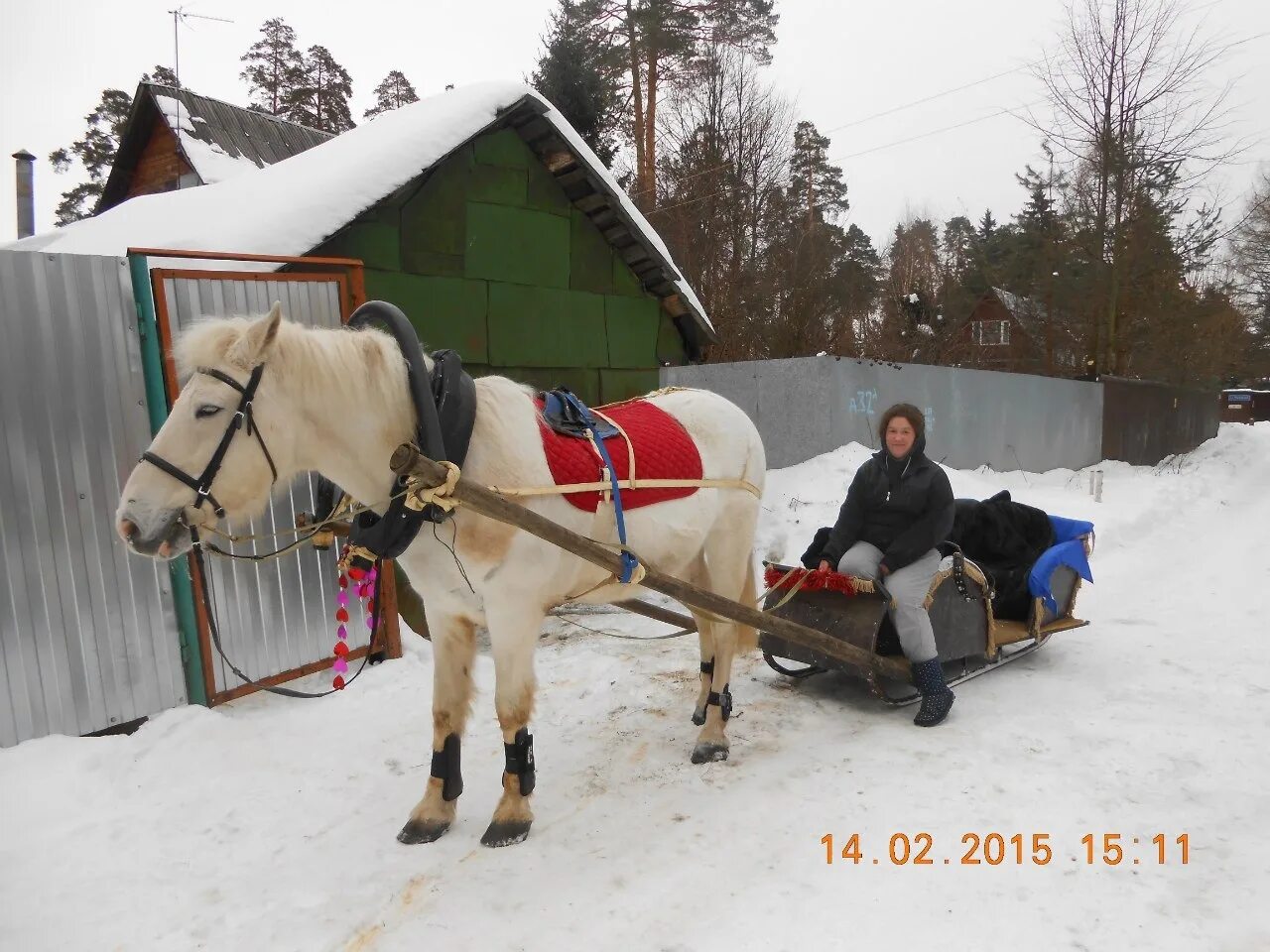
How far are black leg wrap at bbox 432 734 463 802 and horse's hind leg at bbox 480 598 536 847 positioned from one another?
0.20 meters

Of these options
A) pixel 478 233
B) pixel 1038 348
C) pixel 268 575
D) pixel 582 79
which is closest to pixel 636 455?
pixel 268 575

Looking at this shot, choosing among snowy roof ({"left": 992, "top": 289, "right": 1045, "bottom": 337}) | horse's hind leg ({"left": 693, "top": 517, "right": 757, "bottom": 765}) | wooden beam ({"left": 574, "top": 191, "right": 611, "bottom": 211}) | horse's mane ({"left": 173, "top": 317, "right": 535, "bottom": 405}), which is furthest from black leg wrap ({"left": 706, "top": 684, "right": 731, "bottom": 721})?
snowy roof ({"left": 992, "top": 289, "right": 1045, "bottom": 337})

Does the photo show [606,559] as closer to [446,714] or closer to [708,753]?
[446,714]

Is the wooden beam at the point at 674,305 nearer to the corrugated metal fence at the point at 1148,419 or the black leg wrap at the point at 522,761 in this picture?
the black leg wrap at the point at 522,761

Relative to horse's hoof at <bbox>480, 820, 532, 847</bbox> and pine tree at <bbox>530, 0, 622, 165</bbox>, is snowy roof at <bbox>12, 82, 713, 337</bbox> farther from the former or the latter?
pine tree at <bbox>530, 0, 622, 165</bbox>

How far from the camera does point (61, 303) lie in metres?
3.21

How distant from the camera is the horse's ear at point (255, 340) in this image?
2.14m

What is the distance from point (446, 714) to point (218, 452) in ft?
4.23

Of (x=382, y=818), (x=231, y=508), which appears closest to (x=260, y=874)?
(x=382, y=818)

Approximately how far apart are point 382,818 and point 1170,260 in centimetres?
1885

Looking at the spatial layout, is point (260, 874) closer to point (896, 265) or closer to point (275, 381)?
point (275, 381)

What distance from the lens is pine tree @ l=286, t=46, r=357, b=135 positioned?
21.1m

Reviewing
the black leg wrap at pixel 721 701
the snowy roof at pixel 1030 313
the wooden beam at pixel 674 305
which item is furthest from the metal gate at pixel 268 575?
the snowy roof at pixel 1030 313

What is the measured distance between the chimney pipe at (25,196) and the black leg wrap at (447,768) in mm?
12102
